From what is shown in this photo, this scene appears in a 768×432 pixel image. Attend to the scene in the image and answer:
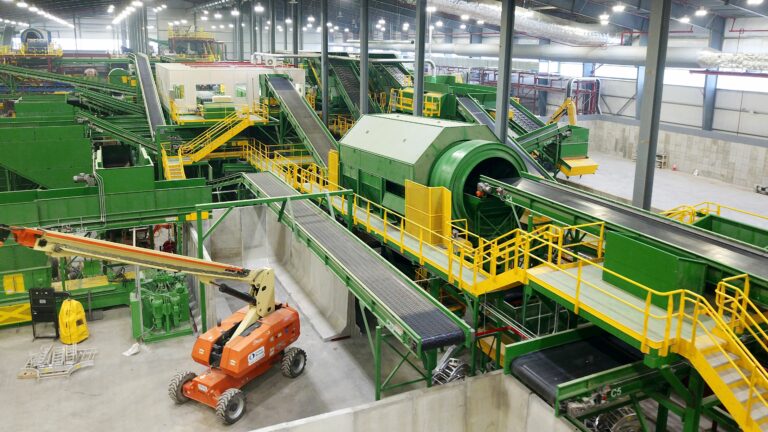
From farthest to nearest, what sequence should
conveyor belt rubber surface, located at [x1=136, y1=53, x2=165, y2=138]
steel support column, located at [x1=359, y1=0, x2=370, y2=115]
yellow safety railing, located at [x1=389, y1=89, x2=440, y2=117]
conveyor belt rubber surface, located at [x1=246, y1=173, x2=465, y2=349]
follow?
conveyor belt rubber surface, located at [x1=136, y1=53, x2=165, y2=138], yellow safety railing, located at [x1=389, y1=89, x2=440, y2=117], steel support column, located at [x1=359, y1=0, x2=370, y2=115], conveyor belt rubber surface, located at [x1=246, y1=173, x2=465, y2=349]

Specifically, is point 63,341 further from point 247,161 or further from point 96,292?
point 247,161

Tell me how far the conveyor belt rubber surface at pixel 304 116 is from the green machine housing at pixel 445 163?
6.48 m

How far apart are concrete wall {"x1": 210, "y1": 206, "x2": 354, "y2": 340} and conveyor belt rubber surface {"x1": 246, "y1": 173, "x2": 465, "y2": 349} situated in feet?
3.02

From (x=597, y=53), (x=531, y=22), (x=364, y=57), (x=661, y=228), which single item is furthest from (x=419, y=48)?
(x=597, y=53)

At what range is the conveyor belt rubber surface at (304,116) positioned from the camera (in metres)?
23.8

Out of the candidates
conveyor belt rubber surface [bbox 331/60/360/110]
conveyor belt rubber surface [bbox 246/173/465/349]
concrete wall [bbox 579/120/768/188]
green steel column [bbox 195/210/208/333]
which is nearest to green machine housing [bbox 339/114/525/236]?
conveyor belt rubber surface [bbox 246/173/465/349]

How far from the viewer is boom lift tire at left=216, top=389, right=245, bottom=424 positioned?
11.3 m

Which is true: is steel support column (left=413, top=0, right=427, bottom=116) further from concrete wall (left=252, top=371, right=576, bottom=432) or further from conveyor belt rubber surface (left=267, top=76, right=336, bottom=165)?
concrete wall (left=252, top=371, right=576, bottom=432)

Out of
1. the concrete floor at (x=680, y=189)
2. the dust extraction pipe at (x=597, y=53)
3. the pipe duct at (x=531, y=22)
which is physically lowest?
the concrete floor at (x=680, y=189)

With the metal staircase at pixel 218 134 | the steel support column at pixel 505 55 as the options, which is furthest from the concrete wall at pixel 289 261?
the steel support column at pixel 505 55

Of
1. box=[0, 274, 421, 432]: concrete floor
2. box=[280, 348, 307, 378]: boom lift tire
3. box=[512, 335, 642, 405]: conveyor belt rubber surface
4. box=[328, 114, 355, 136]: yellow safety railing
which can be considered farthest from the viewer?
box=[328, 114, 355, 136]: yellow safety railing

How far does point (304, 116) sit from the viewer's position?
2539cm

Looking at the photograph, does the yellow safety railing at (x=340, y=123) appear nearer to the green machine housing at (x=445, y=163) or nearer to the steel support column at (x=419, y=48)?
the steel support column at (x=419, y=48)

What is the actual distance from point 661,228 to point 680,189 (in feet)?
56.8
